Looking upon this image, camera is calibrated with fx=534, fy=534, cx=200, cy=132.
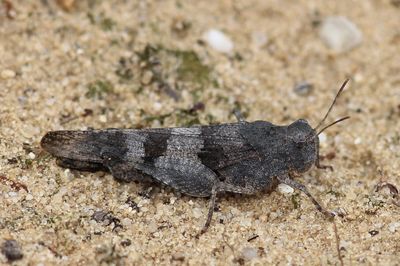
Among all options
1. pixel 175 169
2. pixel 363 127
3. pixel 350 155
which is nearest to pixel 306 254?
pixel 175 169

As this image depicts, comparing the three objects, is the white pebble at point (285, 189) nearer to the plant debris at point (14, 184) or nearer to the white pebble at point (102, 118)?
the white pebble at point (102, 118)

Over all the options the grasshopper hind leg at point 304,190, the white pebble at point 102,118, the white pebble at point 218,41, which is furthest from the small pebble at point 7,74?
the grasshopper hind leg at point 304,190

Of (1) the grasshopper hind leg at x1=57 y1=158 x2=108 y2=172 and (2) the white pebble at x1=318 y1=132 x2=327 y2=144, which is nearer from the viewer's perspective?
(1) the grasshopper hind leg at x1=57 y1=158 x2=108 y2=172

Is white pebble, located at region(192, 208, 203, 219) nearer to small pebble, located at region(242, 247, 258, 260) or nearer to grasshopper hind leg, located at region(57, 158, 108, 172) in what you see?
small pebble, located at region(242, 247, 258, 260)

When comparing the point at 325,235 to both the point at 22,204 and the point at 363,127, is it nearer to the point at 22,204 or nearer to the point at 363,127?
the point at 363,127

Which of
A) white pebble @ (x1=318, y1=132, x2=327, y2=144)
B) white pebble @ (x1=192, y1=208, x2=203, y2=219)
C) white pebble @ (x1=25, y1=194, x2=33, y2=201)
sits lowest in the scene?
white pebble @ (x1=318, y1=132, x2=327, y2=144)

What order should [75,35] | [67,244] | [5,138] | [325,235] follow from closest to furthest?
[67,244] → [325,235] → [5,138] → [75,35]

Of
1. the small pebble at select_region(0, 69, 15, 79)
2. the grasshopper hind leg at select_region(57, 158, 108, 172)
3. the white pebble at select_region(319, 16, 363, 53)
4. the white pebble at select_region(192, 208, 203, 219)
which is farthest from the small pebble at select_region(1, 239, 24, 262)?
the white pebble at select_region(319, 16, 363, 53)
